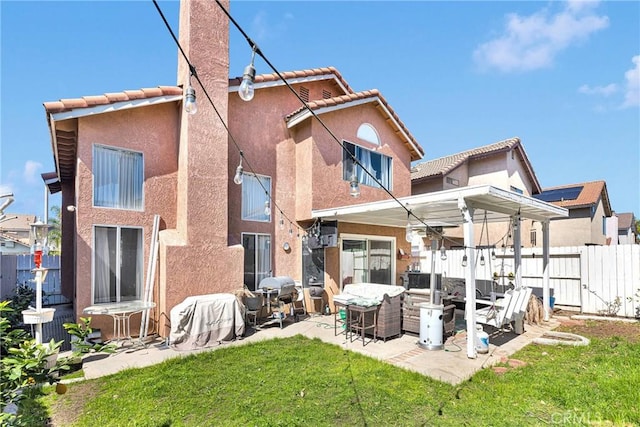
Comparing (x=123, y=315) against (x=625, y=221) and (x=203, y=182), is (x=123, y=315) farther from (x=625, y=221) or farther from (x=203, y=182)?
(x=625, y=221)

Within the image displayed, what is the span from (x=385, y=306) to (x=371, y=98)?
824 centimetres

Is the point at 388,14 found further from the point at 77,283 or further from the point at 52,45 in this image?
the point at 77,283

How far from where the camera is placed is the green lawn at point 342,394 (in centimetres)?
480

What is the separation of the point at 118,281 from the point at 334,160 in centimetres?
762

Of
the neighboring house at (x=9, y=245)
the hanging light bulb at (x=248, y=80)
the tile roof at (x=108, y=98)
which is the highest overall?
the tile roof at (x=108, y=98)

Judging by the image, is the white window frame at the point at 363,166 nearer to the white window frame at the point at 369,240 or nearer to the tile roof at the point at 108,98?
the white window frame at the point at 369,240

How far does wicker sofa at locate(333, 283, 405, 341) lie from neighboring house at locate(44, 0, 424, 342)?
→ 2522 mm

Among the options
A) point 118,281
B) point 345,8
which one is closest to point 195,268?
point 118,281

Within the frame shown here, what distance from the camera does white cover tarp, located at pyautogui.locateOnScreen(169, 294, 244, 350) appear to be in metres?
8.01

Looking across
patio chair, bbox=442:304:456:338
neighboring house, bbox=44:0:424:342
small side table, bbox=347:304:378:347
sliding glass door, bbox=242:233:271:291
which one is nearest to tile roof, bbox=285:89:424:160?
neighboring house, bbox=44:0:424:342

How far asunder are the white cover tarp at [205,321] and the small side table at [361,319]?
280 cm

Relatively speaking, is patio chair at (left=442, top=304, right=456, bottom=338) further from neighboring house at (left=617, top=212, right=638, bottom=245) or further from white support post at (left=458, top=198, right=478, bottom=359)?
neighboring house at (left=617, top=212, right=638, bottom=245)

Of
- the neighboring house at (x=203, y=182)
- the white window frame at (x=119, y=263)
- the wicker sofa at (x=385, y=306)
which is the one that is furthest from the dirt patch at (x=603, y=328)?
the white window frame at (x=119, y=263)

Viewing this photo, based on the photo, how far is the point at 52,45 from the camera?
728 cm
